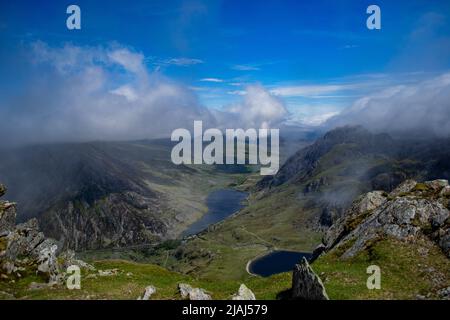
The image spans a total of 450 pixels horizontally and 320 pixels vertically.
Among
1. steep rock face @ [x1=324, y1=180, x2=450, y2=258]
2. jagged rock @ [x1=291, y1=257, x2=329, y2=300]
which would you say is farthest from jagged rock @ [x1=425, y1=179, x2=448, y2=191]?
jagged rock @ [x1=291, y1=257, x2=329, y2=300]

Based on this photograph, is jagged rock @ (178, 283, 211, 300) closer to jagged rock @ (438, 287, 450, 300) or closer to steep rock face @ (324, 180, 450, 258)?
jagged rock @ (438, 287, 450, 300)

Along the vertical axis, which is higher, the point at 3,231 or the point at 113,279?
the point at 3,231

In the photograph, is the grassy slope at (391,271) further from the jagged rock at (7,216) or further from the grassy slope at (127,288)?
the jagged rock at (7,216)

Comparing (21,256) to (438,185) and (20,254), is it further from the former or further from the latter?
(438,185)

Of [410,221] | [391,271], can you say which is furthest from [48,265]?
[410,221]

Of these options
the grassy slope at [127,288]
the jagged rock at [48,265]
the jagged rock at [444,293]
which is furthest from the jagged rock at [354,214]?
the jagged rock at [48,265]

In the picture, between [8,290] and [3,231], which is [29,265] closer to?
[8,290]
